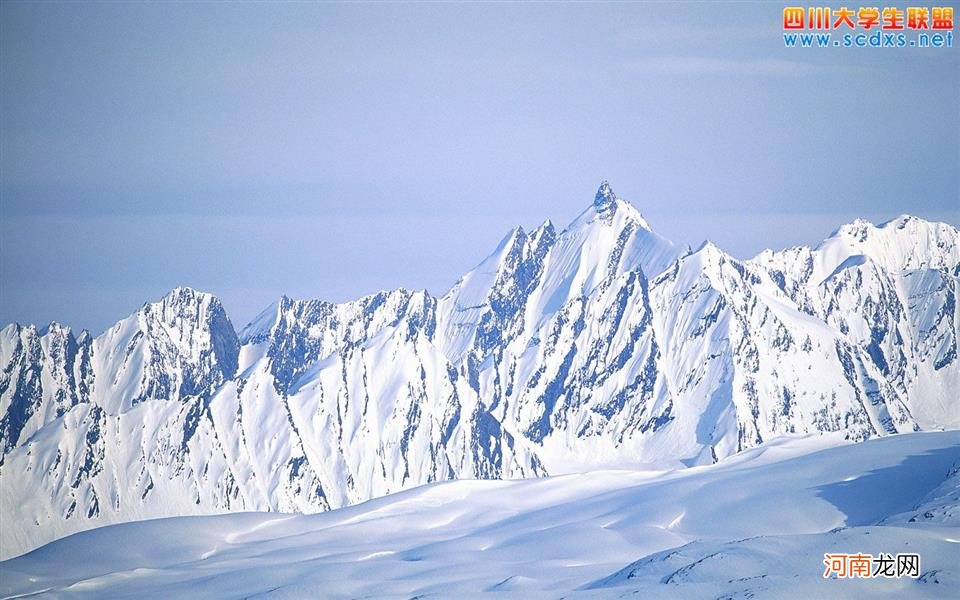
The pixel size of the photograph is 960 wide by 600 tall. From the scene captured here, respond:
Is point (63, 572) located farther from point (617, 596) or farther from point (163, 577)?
point (617, 596)

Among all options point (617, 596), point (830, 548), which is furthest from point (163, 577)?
point (830, 548)

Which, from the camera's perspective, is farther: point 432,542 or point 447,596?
point 432,542

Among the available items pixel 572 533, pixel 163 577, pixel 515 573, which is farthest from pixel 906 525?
pixel 163 577

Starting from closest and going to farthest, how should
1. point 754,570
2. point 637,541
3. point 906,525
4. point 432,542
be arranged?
1. point 754,570
2. point 906,525
3. point 637,541
4. point 432,542

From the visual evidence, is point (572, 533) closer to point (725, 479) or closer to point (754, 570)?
point (725, 479)

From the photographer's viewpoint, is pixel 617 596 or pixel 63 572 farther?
pixel 63 572

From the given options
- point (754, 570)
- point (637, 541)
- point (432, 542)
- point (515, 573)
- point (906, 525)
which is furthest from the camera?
point (432, 542)
